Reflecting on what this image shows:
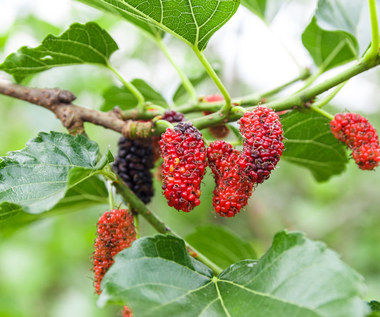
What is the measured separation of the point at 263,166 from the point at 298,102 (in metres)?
0.30

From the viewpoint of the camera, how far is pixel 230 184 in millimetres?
796

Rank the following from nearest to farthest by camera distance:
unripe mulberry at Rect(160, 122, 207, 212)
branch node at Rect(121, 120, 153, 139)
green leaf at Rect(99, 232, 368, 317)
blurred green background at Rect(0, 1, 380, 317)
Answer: green leaf at Rect(99, 232, 368, 317), unripe mulberry at Rect(160, 122, 207, 212), branch node at Rect(121, 120, 153, 139), blurred green background at Rect(0, 1, 380, 317)

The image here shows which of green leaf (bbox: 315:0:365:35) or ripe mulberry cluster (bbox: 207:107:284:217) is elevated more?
green leaf (bbox: 315:0:365:35)

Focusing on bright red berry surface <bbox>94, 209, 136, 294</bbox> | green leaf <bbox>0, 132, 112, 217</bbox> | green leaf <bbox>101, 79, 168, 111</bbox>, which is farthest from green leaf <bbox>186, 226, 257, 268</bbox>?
green leaf <bbox>0, 132, 112, 217</bbox>

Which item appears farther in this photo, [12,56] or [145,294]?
[12,56]

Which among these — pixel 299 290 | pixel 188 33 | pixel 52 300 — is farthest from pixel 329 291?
pixel 52 300

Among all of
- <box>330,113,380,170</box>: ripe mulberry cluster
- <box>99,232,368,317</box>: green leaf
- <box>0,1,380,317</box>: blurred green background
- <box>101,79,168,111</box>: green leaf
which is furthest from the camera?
<box>0,1,380,317</box>: blurred green background

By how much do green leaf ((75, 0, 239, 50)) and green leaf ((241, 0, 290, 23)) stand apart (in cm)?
66

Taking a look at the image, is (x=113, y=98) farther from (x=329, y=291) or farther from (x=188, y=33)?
(x=329, y=291)

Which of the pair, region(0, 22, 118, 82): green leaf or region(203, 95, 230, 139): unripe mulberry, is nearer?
region(0, 22, 118, 82): green leaf

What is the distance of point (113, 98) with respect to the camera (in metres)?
1.51

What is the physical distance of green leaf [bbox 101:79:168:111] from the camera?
1.43 m

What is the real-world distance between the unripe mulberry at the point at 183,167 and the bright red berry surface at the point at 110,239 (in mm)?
202

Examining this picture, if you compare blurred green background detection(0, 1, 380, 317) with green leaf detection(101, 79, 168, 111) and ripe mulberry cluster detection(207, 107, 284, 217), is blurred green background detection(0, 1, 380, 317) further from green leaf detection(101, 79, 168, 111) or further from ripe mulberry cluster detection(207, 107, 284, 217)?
ripe mulberry cluster detection(207, 107, 284, 217)
